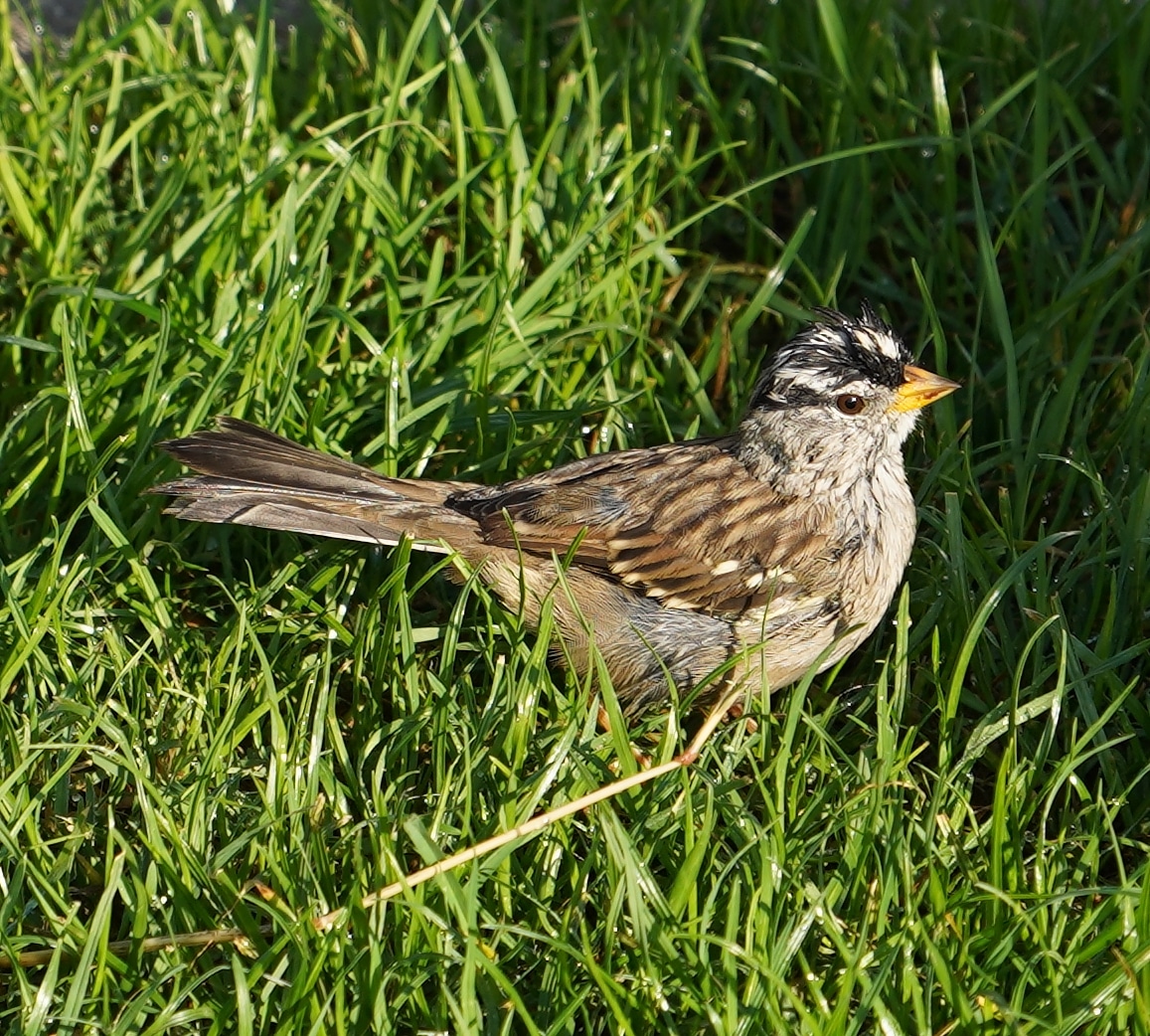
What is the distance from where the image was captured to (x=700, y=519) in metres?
4.04

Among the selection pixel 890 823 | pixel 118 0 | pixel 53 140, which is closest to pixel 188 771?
pixel 890 823

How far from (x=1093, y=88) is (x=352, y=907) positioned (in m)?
3.89

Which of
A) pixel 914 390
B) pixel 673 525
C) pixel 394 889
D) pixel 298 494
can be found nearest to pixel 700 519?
pixel 673 525

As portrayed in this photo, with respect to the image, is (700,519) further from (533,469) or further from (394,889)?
(394,889)

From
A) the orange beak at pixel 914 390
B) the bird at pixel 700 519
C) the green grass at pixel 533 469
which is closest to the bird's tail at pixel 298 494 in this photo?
the bird at pixel 700 519

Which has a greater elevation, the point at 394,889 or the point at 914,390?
the point at 914,390

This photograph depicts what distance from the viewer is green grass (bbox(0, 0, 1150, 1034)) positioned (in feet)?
10.0

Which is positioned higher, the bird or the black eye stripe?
the black eye stripe

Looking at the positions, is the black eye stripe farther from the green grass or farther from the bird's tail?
the bird's tail

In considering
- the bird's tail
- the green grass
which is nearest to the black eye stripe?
the green grass

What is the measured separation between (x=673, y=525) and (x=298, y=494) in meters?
0.98

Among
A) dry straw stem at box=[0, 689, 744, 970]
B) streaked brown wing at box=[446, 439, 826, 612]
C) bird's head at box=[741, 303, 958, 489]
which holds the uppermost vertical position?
bird's head at box=[741, 303, 958, 489]

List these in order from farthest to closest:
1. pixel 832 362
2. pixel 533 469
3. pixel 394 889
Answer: pixel 533 469 < pixel 832 362 < pixel 394 889

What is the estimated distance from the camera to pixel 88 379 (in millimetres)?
4457
